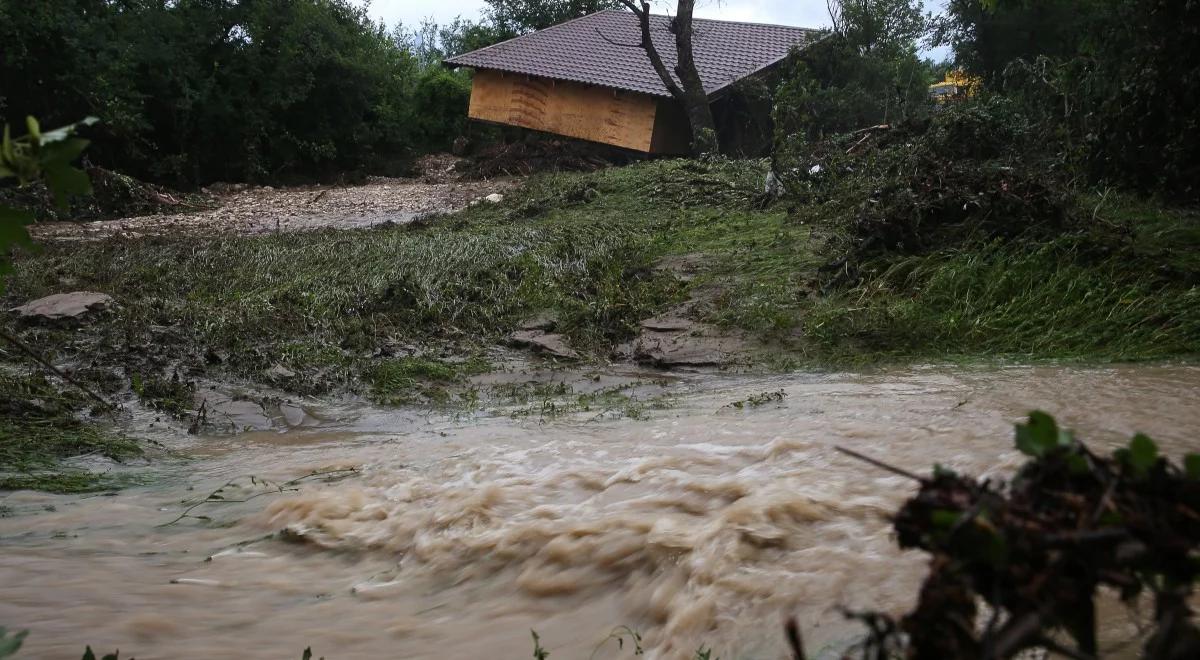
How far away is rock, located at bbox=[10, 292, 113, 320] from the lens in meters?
8.14

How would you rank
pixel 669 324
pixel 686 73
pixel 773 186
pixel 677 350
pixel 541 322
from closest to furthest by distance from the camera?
pixel 677 350 < pixel 669 324 < pixel 541 322 < pixel 773 186 < pixel 686 73

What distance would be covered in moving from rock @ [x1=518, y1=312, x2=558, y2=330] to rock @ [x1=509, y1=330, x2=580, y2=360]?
9 centimetres

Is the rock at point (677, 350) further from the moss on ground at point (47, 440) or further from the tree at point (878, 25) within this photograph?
the tree at point (878, 25)

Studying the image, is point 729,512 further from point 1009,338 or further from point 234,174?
point 234,174

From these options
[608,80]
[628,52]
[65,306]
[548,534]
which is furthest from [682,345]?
[628,52]

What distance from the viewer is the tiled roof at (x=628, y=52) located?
73.4 ft

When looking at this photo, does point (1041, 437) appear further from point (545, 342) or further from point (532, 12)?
point (532, 12)

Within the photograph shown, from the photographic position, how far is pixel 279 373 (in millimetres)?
7258

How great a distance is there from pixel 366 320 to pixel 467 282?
3.89 feet

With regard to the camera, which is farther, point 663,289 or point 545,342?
point 663,289

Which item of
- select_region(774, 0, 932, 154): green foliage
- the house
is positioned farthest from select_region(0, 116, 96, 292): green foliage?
the house

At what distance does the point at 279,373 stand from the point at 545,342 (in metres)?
2.15

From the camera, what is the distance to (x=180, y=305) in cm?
895

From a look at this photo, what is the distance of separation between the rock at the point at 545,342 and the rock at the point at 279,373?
1.88 metres
